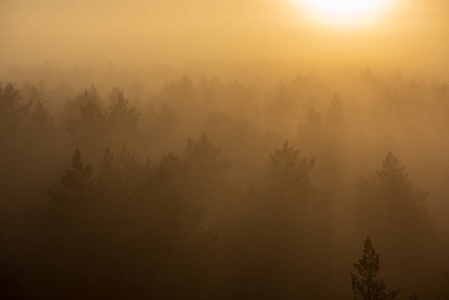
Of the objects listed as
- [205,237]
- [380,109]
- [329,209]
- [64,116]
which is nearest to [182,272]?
[205,237]

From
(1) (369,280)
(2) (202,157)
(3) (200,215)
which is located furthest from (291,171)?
(1) (369,280)

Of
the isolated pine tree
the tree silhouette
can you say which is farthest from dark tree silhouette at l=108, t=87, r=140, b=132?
the isolated pine tree

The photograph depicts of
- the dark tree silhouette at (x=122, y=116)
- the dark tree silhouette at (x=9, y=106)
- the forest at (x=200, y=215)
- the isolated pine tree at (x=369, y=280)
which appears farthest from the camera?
the dark tree silhouette at (x=122, y=116)

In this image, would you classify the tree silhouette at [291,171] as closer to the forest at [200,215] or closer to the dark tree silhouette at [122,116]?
the forest at [200,215]

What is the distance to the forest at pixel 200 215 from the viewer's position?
23188mm

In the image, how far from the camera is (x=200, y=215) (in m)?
24.1

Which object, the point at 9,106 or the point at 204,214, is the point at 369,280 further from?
the point at 9,106

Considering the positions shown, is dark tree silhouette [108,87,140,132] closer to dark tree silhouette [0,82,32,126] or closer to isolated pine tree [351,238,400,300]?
dark tree silhouette [0,82,32,126]

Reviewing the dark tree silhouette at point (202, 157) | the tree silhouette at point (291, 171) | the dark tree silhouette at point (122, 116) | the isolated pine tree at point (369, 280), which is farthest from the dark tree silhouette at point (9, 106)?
the isolated pine tree at point (369, 280)

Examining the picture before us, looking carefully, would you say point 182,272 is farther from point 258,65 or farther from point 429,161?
point 258,65

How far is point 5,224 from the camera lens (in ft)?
87.1

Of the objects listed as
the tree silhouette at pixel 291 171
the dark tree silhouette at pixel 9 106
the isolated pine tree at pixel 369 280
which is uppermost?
the dark tree silhouette at pixel 9 106

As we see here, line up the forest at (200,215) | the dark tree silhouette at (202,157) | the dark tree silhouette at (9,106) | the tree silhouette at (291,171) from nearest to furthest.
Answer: the forest at (200,215) < the tree silhouette at (291,171) < the dark tree silhouette at (202,157) < the dark tree silhouette at (9,106)

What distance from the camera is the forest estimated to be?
23.2 meters
